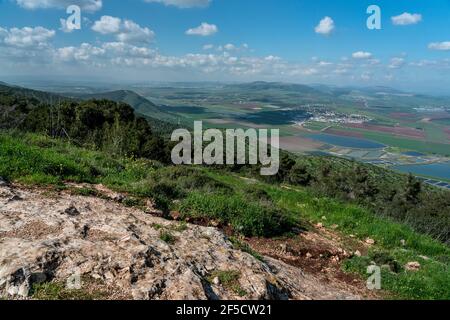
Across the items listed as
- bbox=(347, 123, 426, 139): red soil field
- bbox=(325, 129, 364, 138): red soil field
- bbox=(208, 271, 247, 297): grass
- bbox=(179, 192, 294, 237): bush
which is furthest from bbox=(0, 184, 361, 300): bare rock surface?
bbox=(347, 123, 426, 139): red soil field

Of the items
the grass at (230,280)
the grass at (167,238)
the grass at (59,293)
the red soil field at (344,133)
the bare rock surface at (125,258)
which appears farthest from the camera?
the red soil field at (344,133)

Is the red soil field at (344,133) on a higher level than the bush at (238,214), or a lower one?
lower

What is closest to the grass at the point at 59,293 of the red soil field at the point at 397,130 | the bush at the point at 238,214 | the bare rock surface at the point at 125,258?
the bare rock surface at the point at 125,258

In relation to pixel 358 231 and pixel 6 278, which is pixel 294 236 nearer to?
pixel 358 231

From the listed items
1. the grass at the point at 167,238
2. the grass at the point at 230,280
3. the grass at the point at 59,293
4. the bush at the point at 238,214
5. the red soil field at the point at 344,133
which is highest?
the grass at the point at 59,293

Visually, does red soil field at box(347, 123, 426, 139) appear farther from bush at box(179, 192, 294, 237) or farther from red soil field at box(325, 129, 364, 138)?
bush at box(179, 192, 294, 237)

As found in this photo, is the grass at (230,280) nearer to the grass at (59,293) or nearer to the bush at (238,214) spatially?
the grass at (59,293)
